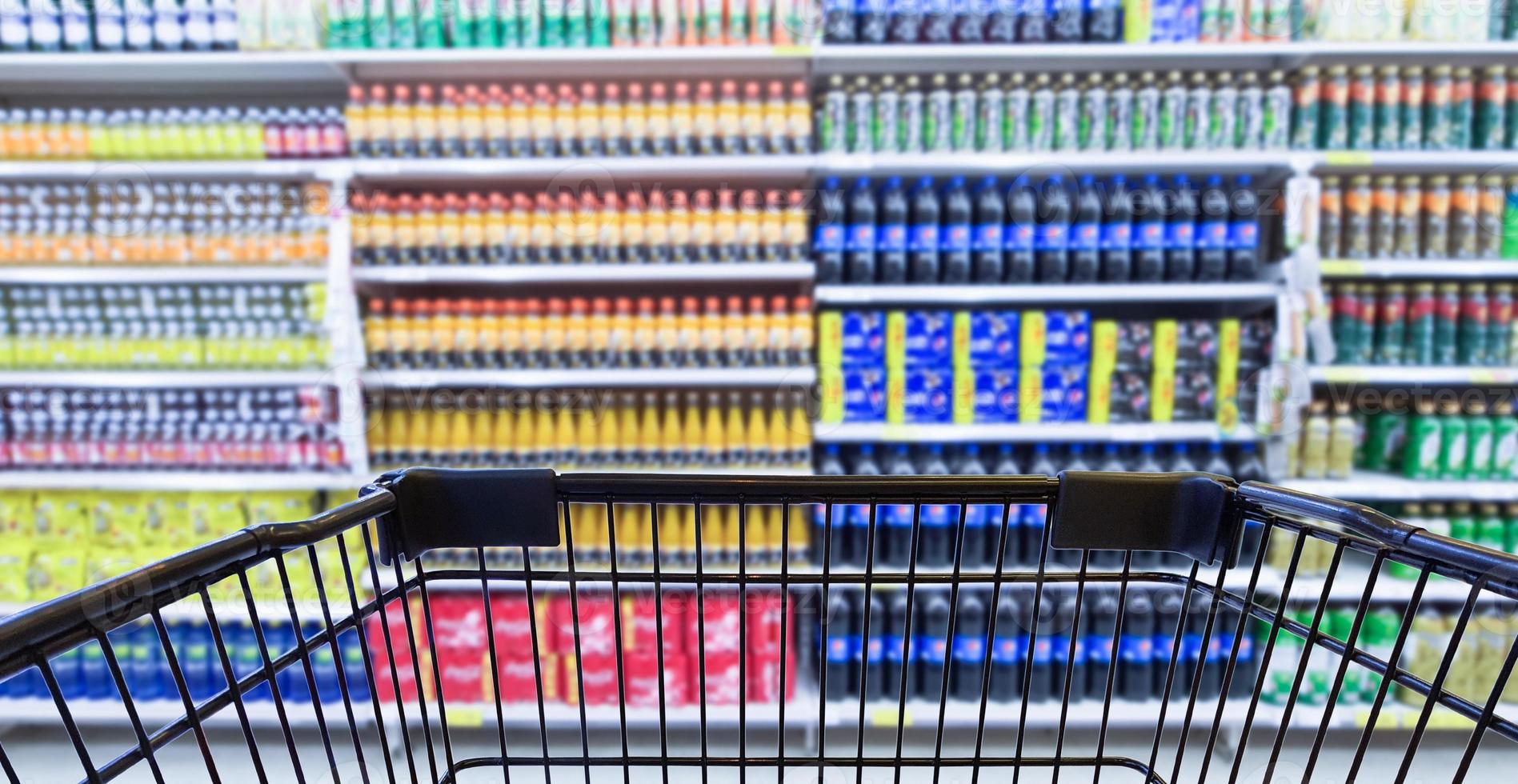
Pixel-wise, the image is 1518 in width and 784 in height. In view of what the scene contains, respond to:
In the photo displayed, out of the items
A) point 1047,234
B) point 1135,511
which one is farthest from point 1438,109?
point 1135,511

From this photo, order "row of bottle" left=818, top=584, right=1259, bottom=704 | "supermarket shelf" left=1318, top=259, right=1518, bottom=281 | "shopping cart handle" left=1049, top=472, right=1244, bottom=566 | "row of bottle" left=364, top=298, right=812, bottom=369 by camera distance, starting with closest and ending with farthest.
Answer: "shopping cart handle" left=1049, top=472, right=1244, bottom=566 < "supermarket shelf" left=1318, top=259, right=1518, bottom=281 < "row of bottle" left=364, top=298, right=812, bottom=369 < "row of bottle" left=818, top=584, right=1259, bottom=704

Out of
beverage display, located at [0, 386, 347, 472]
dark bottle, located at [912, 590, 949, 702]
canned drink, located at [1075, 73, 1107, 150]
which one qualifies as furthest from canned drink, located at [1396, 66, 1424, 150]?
beverage display, located at [0, 386, 347, 472]

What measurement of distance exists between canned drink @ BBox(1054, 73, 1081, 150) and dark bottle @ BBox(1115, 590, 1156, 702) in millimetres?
1293

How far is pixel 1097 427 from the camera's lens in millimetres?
Answer: 2174

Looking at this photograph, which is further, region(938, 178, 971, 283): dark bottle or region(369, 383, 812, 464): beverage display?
region(369, 383, 812, 464): beverage display

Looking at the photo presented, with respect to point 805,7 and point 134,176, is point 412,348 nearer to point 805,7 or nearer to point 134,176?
point 134,176

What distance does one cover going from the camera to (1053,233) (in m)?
2.15

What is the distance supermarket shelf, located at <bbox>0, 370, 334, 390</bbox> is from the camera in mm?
2131

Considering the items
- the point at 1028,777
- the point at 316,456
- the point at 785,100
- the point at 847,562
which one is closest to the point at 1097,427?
the point at 847,562

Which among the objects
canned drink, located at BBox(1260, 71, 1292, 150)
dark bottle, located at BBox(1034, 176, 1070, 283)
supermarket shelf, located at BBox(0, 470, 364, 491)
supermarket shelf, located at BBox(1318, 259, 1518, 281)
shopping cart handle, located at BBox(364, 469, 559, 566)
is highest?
canned drink, located at BBox(1260, 71, 1292, 150)

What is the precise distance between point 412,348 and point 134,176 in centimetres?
89

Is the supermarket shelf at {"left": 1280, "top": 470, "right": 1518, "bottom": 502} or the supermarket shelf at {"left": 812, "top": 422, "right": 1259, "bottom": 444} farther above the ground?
the supermarket shelf at {"left": 812, "top": 422, "right": 1259, "bottom": 444}

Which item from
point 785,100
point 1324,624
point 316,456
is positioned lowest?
point 1324,624

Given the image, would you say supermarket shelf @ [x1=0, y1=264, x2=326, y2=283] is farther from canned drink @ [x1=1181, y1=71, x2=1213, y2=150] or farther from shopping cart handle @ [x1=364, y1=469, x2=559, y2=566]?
canned drink @ [x1=1181, y1=71, x2=1213, y2=150]
